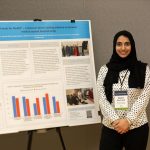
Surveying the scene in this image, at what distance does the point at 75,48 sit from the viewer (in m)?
2.73

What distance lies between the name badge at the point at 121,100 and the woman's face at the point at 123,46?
33cm

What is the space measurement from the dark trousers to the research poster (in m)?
0.34

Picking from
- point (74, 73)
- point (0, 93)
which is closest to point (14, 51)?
point (0, 93)

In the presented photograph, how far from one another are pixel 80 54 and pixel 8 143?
1217 mm

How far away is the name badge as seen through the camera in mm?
2352

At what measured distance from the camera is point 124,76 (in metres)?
2.41

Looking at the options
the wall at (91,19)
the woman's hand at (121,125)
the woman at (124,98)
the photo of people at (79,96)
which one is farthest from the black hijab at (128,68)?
the wall at (91,19)

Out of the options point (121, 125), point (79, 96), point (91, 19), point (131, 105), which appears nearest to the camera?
point (121, 125)

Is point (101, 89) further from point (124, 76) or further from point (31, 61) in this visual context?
point (31, 61)

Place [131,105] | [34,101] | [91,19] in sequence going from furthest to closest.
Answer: [91,19] → [34,101] → [131,105]

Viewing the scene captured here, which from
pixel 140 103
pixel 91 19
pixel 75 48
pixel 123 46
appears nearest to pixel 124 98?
pixel 140 103

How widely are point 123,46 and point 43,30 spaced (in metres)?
0.75

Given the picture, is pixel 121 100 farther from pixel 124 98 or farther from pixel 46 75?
pixel 46 75

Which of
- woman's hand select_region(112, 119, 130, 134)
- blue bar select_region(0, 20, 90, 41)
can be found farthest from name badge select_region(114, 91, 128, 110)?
blue bar select_region(0, 20, 90, 41)
